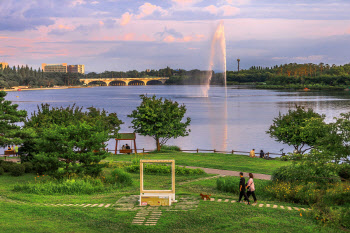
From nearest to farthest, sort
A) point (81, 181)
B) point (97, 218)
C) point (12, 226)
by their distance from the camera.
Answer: point (12, 226), point (97, 218), point (81, 181)

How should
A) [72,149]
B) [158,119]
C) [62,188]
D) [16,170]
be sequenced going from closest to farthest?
[62,188]
[72,149]
[16,170]
[158,119]

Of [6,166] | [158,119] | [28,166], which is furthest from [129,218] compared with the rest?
[158,119]

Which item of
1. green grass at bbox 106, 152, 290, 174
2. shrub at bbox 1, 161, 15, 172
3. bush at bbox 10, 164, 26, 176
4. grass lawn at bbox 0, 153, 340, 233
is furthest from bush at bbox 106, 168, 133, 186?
green grass at bbox 106, 152, 290, 174

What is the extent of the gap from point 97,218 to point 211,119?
63986mm

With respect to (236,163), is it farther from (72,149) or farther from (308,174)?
(308,174)

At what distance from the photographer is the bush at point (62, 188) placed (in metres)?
18.6

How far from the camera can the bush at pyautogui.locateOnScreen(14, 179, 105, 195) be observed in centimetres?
1856

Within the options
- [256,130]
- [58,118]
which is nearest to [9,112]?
[58,118]

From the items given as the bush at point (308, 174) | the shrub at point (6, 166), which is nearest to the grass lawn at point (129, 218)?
the bush at point (308, 174)

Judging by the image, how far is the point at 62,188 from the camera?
18.8 meters

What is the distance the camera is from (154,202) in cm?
1552

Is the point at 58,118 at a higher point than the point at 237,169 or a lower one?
higher

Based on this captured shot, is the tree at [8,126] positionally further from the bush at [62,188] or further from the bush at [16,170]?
the bush at [62,188]

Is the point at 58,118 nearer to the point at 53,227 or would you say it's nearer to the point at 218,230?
the point at 53,227
